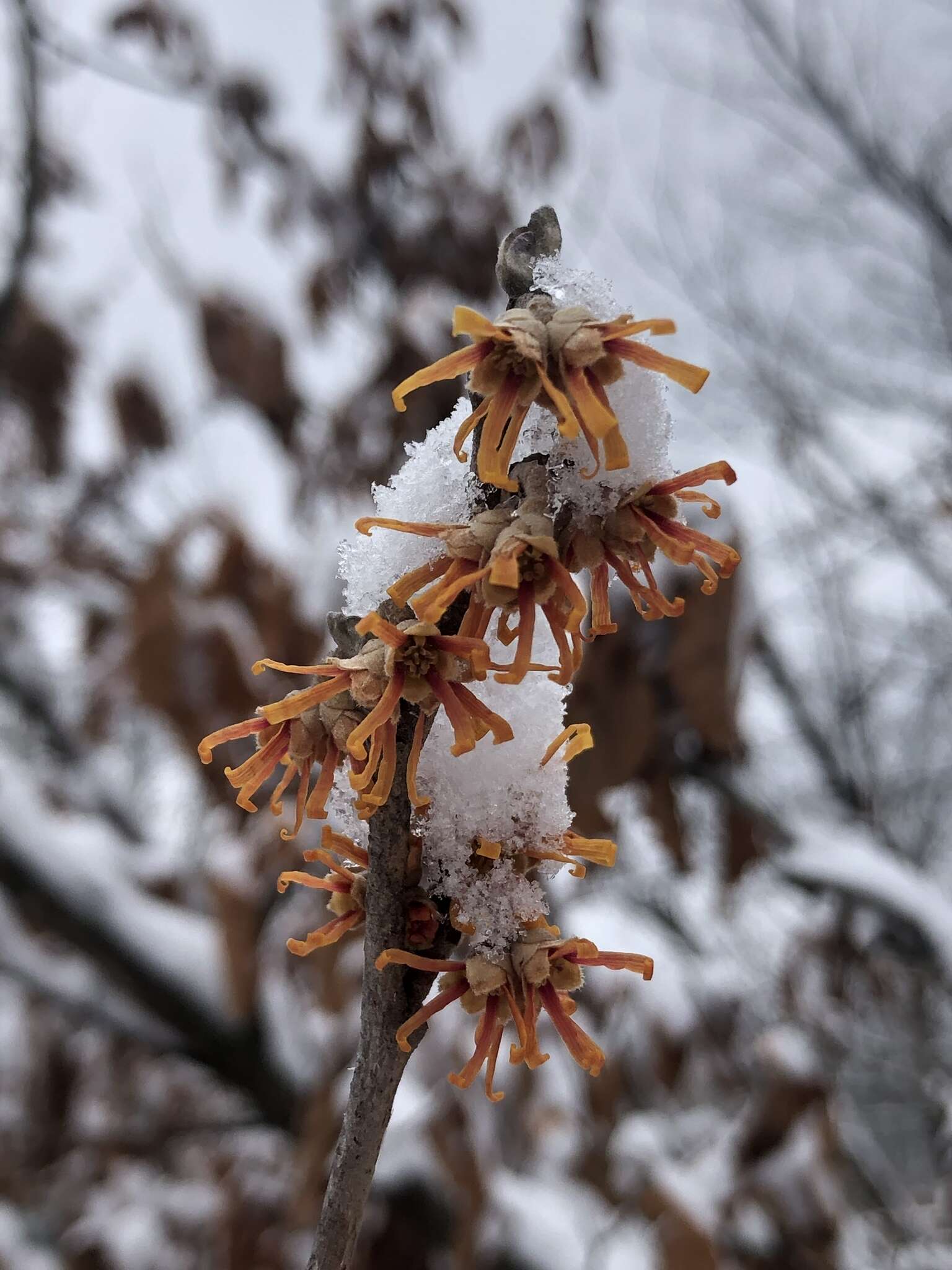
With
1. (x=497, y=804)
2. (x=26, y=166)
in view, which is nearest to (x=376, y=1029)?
(x=497, y=804)

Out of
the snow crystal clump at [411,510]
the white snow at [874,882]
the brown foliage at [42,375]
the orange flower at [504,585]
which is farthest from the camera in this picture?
the brown foliage at [42,375]

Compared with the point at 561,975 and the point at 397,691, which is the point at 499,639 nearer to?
the point at 397,691

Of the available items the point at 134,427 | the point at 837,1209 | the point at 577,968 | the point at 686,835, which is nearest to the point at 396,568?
the point at 577,968

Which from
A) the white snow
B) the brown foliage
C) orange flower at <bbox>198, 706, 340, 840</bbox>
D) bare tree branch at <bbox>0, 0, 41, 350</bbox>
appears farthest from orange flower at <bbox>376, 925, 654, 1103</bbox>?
the brown foliage

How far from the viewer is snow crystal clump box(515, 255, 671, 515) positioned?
44cm

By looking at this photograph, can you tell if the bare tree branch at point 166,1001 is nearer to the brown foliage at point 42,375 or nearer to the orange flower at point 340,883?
the brown foliage at point 42,375

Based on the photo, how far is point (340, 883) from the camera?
1.58ft

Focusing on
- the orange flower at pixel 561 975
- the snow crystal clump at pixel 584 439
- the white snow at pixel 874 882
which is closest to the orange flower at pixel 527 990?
the orange flower at pixel 561 975

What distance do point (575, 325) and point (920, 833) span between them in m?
5.61

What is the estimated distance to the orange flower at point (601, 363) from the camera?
38 cm

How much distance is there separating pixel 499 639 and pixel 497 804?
10 cm

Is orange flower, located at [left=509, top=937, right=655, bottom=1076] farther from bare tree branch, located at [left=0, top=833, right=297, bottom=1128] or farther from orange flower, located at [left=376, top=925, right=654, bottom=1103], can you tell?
bare tree branch, located at [left=0, top=833, right=297, bottom=1128]

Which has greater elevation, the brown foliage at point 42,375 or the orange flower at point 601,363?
the brown foliage at point 42,375

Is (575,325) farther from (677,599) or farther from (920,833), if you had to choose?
(920,833)
